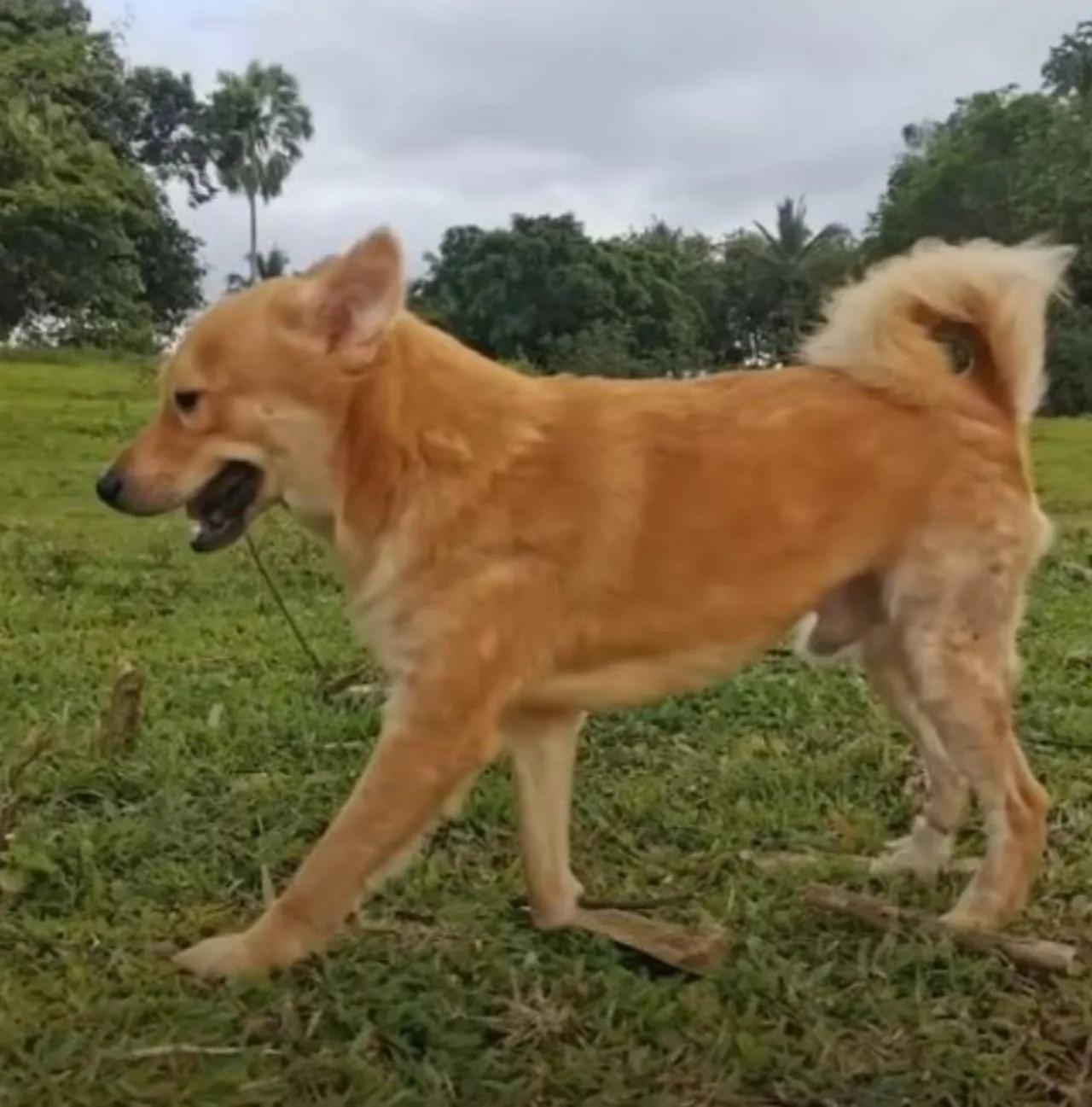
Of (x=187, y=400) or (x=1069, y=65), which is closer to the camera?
(x=187, y=400)

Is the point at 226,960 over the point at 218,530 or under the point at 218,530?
under

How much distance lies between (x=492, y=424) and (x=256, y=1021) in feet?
4.07

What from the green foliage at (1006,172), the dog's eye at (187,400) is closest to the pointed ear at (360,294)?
the dog's eye at (187,400)

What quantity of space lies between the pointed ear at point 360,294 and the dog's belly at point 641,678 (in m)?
0.78

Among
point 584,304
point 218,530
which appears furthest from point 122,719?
point 584,304

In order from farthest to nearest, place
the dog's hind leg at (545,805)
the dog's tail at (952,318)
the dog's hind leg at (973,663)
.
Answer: the dog's tail at (952,318) < the dog's hind leg at (973,663) < the dog's hind leg at (545,805)

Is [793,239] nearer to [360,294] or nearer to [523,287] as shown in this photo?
[523,287]

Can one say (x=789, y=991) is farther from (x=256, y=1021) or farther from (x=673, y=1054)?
(x=256, y=1021)

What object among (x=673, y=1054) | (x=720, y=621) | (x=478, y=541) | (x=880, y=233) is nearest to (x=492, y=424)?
(x=478, y=541)

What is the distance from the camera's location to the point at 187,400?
3.82 metres

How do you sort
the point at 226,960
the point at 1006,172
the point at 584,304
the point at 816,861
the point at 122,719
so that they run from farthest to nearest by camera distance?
the point at 1006,172
the point at 584,304
the point at 122,719
the point at 816,861
the point at 226,960

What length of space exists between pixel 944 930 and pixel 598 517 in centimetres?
109

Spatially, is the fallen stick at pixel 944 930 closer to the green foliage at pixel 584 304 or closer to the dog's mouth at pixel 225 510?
the dog's mouth at pixel 225 510

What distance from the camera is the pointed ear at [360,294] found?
387 centimetres
